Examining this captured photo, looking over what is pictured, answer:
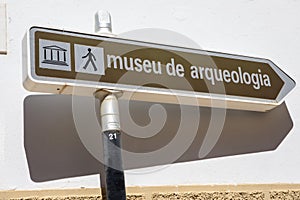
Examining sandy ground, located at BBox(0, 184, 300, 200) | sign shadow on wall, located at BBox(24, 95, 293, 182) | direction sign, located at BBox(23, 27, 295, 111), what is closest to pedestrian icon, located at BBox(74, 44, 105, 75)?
direction sign, located at BBox(23, 27, 295, 111)

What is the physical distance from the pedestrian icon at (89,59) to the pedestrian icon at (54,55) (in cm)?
2

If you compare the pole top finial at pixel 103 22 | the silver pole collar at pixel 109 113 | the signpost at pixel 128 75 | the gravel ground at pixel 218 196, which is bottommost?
the gravel ground at pixel 218 196

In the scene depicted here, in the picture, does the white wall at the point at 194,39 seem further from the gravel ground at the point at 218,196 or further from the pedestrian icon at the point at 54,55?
the pedestrian icon at the point at 54,55

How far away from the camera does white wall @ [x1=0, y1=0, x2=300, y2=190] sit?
4.17ft

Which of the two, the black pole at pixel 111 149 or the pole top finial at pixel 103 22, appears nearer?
the black pole at pixel 111 149

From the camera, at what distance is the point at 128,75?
1.29 metres

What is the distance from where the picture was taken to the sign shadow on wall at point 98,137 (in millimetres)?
1270

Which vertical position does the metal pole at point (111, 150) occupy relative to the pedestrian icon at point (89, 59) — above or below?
below

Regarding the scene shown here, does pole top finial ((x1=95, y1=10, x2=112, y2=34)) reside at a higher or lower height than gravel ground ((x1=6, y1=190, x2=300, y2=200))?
higher

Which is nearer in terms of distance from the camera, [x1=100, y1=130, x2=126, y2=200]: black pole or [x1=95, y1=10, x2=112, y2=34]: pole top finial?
[x1=100, y1=130, x2=126, y2=200]: black pole

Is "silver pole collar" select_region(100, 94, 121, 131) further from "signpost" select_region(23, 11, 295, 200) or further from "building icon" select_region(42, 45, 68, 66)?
"building icon" select_region(42, 45, 68, 66)

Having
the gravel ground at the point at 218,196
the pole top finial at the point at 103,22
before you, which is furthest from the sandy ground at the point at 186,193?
the pole top finial at the point at 103,22

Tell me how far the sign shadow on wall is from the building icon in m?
0.14

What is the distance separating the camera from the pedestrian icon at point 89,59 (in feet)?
4.04
